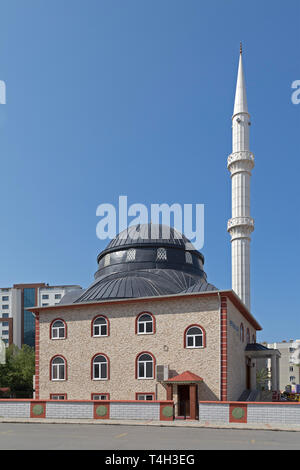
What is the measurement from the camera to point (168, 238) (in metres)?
44.2

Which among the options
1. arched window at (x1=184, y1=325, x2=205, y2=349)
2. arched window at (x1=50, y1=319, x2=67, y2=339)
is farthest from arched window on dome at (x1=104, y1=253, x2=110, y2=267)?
arched window at (x1=184, y1=325, x2=205, y2=349)

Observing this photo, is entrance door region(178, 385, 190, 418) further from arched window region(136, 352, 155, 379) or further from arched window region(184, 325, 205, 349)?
arched window region(184, 325, 205, 349)

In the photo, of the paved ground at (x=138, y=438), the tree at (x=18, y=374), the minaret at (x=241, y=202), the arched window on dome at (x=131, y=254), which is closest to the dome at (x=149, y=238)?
the arched window on dome at (x=131, y=254)

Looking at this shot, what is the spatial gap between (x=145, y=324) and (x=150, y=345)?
1409 millimetres

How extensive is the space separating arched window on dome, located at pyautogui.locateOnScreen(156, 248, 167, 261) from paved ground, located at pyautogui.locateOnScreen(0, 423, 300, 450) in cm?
2119

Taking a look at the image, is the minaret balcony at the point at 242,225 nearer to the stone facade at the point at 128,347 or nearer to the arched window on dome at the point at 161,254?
the arched window on dome at the point at 161,254

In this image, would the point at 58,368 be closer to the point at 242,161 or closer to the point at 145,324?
the point at 145,324

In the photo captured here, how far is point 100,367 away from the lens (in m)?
31.8

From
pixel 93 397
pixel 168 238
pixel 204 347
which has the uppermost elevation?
pixel 168 238

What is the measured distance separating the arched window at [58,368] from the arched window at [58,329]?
148cm
